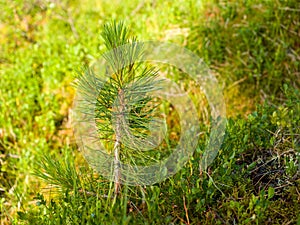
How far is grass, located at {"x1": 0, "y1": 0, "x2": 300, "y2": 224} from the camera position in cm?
189

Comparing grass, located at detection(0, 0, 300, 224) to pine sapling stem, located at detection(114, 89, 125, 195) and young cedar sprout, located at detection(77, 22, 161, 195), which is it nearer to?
pine sapling stem, located at detection(114, 89, 125, 195)

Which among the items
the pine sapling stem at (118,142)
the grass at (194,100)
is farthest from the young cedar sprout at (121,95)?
the grass at (194,100)

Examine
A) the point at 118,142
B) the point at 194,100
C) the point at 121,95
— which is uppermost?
the point at 121,95

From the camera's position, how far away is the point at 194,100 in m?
3.45

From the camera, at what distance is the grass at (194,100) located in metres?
1.89

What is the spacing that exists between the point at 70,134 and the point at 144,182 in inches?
67.1

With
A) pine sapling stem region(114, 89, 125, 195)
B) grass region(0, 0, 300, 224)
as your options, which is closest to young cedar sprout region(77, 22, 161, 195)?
pine sapling stem region(114, 89, 125, 195)

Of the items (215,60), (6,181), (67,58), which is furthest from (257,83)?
(6,181)

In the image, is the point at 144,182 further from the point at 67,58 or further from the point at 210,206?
the point at 67,58

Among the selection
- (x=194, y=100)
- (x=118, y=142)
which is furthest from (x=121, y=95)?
(x=194, y=100)

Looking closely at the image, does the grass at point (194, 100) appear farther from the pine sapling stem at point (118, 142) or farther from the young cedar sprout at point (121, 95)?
the young cedar sprout at point (121, 95)

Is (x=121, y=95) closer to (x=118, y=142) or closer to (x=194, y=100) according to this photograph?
(x=118, y=142)

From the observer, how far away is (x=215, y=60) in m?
3.63

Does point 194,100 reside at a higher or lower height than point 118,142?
lower
